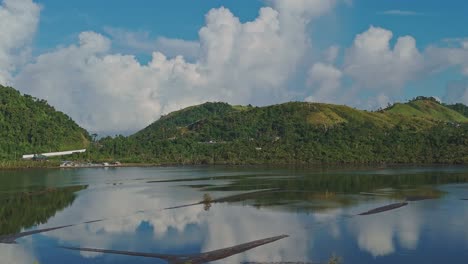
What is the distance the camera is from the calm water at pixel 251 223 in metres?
31.1

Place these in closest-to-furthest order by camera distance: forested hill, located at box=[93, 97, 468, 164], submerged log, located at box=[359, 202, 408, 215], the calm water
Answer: the calm water, submerged log, located at box=[359, 202, 408, 215], forested hill, located at box=[93, 97, 468, 164]

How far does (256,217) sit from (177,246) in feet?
40.3

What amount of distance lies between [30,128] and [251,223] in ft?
478

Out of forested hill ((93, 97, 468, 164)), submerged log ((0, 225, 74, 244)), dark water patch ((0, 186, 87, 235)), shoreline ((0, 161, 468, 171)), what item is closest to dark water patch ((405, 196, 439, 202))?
submerged log ((0, 225, 74, 244))

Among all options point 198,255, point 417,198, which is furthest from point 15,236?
point 417,198

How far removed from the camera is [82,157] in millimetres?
167750

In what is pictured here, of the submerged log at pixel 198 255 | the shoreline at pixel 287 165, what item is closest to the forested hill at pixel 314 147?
the shoreline at pixel 287 165

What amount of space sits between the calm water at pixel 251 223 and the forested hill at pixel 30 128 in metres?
101

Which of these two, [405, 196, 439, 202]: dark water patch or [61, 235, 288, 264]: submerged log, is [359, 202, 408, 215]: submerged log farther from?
[61, 235, 288, 264]: submerged log

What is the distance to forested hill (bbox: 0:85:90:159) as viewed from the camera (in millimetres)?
162625

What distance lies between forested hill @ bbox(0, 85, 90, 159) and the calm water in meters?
101

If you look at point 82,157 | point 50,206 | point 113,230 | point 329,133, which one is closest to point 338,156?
point 329,133

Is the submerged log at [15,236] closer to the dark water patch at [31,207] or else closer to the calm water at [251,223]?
the calm water at [251,223]

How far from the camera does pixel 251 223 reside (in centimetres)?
4147
